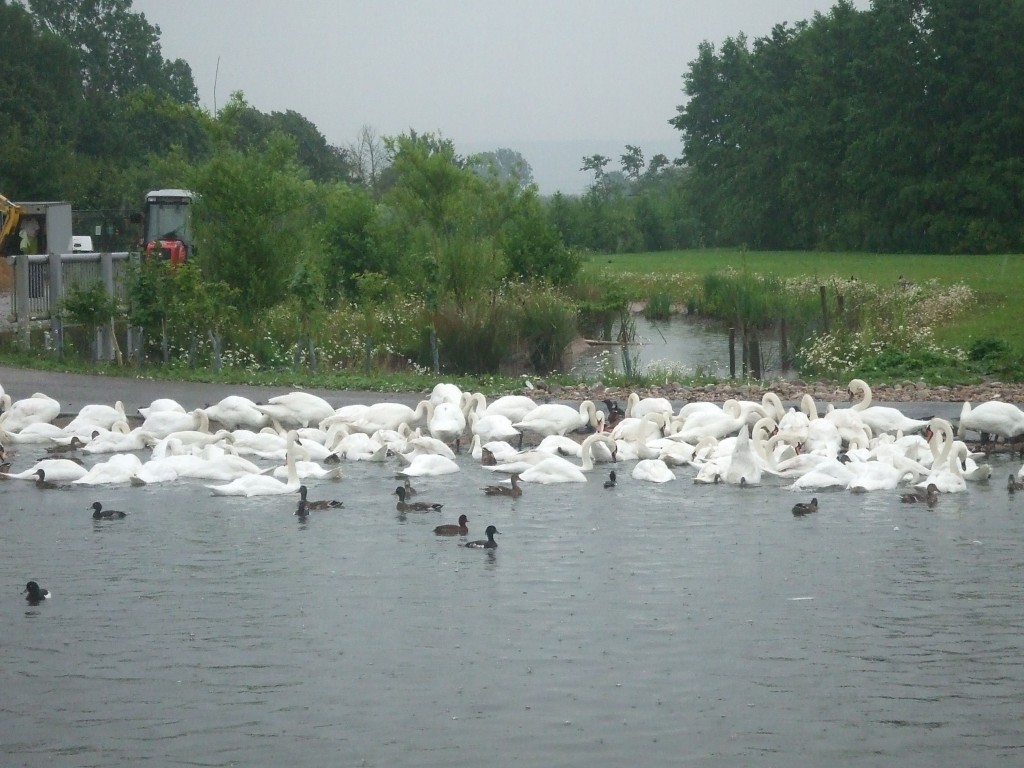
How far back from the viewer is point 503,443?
54.2 feet

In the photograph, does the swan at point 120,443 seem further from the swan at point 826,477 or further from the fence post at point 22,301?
the fence post at point 22,301

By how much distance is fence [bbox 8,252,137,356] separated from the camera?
86.8ft

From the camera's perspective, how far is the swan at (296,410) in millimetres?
18688

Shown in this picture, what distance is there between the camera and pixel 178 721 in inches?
309

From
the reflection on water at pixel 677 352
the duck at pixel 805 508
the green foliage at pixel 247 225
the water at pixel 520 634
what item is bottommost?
the water at pixel 520 634

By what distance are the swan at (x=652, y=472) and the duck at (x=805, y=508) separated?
1.98 m

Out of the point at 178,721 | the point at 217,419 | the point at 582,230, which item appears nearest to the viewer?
the point at 178,721

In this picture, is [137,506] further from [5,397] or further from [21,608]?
[5,397]

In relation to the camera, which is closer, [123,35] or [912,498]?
[912,498]

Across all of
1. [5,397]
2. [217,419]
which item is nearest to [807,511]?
[217,419]

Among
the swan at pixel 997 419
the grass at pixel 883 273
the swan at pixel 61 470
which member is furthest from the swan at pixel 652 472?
the grass at pixel 883 273

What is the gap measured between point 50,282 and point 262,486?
1482cm

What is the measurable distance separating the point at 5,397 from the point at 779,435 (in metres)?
10.5

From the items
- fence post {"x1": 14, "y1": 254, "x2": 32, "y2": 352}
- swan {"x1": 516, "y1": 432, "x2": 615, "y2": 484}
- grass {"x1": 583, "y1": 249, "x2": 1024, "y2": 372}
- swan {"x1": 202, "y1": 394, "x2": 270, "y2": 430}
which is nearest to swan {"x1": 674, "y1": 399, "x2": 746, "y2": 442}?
swan {"x1": 516, "y1": 432, "x2": 615, "y2": 484}
